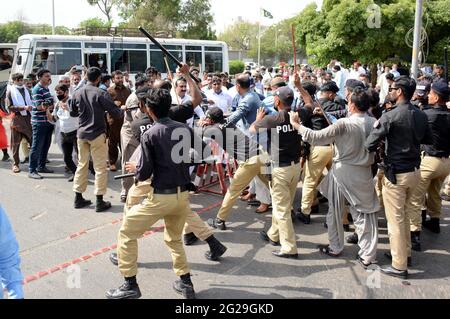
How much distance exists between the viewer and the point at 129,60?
17.6 metres

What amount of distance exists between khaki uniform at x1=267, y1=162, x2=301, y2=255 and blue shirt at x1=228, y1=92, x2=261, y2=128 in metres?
1.05

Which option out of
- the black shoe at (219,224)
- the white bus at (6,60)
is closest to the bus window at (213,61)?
the white bus at (6,60)

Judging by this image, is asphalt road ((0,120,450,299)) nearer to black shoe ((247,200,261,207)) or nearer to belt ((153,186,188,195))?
black shoe ((247,200,261,207))

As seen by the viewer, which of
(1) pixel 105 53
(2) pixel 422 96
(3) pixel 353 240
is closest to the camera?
(3) pixel 353 240

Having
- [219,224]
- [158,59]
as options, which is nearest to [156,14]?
[158,59]

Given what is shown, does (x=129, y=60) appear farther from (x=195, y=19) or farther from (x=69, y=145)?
(x=195, y=19)

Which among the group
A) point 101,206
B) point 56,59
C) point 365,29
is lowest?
point 101,206

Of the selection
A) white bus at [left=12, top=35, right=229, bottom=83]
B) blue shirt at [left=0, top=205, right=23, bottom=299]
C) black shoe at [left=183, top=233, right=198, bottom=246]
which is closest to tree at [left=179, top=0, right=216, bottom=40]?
white bus at [left=12, top=35, right=229, bottom=83]

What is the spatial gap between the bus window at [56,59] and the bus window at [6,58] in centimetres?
176

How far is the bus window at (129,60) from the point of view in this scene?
17188mm

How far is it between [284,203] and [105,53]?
13.9 metres

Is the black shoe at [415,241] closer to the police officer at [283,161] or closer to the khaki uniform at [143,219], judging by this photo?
the police officer at [283,161]

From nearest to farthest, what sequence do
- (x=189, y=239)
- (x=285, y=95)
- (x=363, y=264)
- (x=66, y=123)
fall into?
(x=363, y=264) < (x=285, y=95) < (x=189, y=239) < (x=66, y=123)
